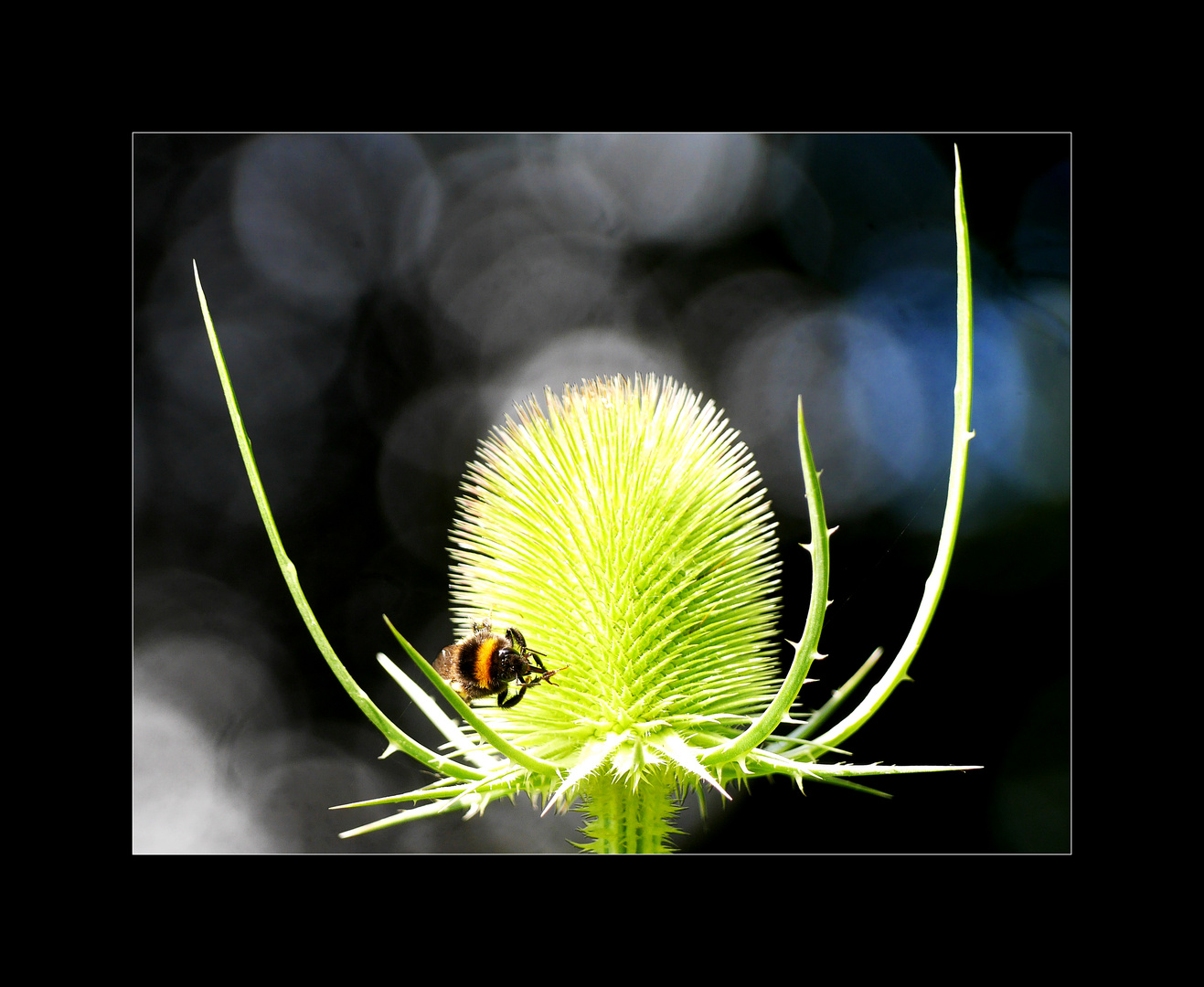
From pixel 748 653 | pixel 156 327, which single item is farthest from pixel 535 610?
pixel 156 327

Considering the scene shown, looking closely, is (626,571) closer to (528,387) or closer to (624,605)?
(624,605)

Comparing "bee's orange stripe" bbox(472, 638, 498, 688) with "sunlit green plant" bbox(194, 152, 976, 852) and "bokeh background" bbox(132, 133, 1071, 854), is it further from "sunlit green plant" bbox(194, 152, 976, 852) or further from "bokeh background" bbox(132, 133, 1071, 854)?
"bokeh background" bbox(132, 133, 1071, 854)

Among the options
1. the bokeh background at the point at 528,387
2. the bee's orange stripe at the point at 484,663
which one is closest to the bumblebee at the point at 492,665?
the bee's orange stripe at the point at 484,663

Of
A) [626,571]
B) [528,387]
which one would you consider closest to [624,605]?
[626,571]

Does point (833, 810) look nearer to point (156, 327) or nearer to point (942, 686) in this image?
point (942, 686)

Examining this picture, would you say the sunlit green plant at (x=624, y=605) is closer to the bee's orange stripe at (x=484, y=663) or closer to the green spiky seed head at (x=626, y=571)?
the green spiky seed head at (x=626, y=571)

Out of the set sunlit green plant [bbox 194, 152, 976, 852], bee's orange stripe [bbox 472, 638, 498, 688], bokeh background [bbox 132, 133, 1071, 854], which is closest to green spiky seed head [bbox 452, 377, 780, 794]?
sunlit green plant [bbox 194, 152, 976, 852]
